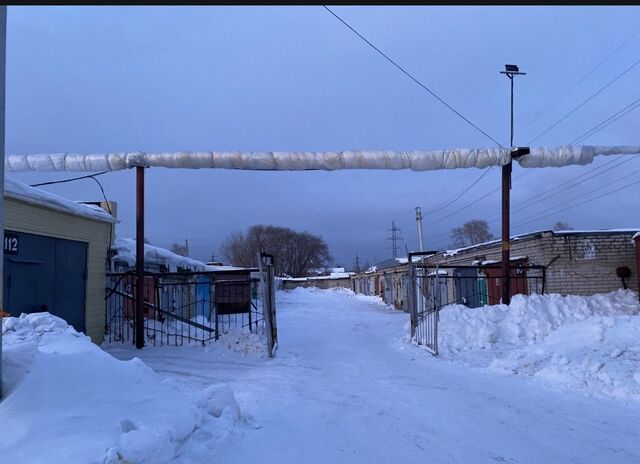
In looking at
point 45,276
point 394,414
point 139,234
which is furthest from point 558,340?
point 45,276

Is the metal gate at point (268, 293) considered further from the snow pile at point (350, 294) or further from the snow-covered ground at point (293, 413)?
the snow pile at point (350, 294)

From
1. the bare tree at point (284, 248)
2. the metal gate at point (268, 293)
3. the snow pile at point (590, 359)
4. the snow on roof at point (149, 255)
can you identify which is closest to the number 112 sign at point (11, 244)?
the metal gate at point (268, 293)

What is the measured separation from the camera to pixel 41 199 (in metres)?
11.6

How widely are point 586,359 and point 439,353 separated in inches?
158

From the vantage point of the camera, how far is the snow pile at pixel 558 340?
919cm

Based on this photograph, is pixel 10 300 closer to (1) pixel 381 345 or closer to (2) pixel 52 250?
(2) pixel 52 250

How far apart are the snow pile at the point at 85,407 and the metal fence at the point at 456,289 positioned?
804cm

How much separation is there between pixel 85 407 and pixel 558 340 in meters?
9.63

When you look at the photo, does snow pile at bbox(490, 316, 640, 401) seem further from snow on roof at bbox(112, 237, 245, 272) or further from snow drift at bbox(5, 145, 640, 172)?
snow on roof at bbox(112, 237, 245, 272)

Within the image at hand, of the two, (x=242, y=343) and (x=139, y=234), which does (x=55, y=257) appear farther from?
(x=242, y=343)

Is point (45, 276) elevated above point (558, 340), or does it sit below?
above

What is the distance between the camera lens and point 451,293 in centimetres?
2525

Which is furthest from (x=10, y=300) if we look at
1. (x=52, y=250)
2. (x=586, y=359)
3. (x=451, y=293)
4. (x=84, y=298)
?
(x=451, y=293)

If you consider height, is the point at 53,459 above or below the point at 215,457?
A: above
